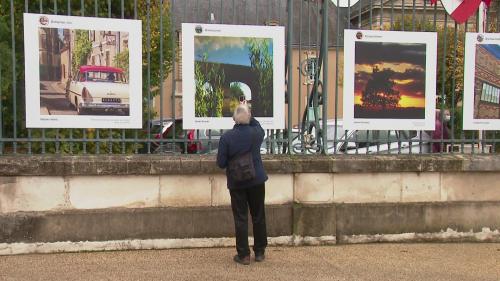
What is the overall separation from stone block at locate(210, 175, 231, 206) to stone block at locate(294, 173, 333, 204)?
0.81 metres

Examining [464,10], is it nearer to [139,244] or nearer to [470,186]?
[470,186]

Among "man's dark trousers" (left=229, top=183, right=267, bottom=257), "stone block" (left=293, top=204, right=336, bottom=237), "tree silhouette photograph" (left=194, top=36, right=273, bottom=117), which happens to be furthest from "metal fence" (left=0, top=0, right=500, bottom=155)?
"man's dark trousers" (left=229, top=183, right=267, bottom=257)

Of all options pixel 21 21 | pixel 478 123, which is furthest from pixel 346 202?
pixel 21 21

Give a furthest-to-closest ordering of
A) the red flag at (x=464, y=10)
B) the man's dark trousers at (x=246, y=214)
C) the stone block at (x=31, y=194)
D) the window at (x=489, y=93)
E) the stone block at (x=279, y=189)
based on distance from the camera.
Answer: the window at (x=489, y=93)
the red flag at (x=464, y=10)
the stone block at (x=279, y=189)
the stone block at (x=31, y=194)
the man's dark trousers at (x=246, y=214)

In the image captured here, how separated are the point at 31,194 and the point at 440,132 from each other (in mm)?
4913

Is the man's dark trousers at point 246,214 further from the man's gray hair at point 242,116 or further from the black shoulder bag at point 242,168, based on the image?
the man's gray hair at point 242,116

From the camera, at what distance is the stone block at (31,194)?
5895 millimetres

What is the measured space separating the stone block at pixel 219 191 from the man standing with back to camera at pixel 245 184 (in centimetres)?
62

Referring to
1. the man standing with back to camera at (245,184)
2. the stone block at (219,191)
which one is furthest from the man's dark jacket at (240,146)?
the stone block at (219,191)

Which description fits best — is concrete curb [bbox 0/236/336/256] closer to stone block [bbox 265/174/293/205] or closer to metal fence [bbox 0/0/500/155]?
stone block [bbox 265/174/293/205]

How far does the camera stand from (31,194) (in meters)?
5.94

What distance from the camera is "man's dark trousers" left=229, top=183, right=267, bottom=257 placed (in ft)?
18.5

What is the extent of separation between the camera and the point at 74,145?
21.6 feet

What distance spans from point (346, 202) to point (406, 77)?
171cm
